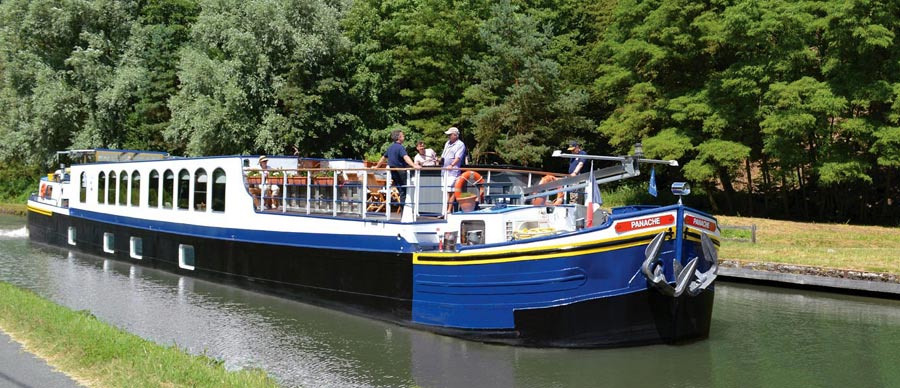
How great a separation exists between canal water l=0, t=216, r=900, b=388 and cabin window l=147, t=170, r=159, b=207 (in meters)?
3.29

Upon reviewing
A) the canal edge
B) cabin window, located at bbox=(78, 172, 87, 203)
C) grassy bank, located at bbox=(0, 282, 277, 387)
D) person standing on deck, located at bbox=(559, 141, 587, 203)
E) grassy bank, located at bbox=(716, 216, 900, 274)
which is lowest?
the canal edge

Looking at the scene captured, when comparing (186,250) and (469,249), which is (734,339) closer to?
(469,249)

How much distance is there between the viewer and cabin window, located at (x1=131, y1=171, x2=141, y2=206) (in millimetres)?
22562

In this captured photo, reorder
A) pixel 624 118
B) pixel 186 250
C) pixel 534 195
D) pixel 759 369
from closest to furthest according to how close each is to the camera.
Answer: pixel 759 369
pixel 534 195
pixel 186 250
pixel 624 118

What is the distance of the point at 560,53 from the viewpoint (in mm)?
39219

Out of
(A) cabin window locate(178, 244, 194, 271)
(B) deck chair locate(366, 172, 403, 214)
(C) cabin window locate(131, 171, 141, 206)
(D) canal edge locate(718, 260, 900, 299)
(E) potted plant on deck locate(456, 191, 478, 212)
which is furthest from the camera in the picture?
(C) cabin window locate(131, 171, 141, 206)

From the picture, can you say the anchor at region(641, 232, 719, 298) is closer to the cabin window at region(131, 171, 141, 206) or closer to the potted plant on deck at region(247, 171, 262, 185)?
the potted plant on deck at region(247, 171, 262, 185)

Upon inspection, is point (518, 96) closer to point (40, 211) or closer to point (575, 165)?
point (40, 211)

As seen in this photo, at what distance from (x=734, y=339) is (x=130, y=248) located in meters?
17.1

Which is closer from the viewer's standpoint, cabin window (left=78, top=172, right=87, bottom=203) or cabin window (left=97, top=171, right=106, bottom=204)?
cabin window (left=97, top=171, right=106, bottom=204)

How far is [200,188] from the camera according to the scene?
19656 millimetres

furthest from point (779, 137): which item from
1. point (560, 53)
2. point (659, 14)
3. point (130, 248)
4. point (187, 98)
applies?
point (187, 98)

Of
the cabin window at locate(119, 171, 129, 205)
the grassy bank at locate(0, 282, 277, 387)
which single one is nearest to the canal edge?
the grassy bank at locate(0, 282, 277, 387)

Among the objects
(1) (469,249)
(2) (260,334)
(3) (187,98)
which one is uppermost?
(3) (187,98)
